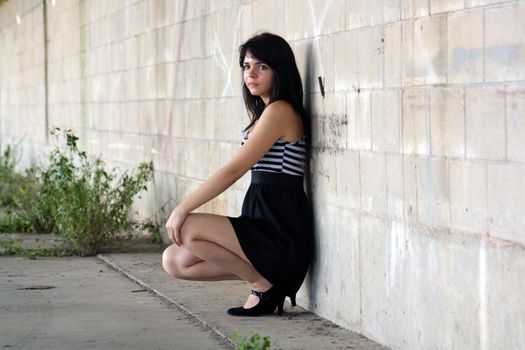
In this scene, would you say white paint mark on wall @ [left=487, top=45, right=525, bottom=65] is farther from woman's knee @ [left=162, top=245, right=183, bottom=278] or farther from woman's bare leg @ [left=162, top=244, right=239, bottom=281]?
woman's knee @ [left=162, top=245, right=183, bottom=278]

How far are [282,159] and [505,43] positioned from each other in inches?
83.6

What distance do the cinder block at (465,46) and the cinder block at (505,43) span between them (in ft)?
0.19

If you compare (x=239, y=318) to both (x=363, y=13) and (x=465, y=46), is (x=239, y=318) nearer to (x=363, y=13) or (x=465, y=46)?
(x=363, y=13)

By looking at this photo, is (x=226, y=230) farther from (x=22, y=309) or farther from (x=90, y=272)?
(x=90, y=272)

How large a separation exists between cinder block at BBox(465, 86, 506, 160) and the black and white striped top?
1.77 m

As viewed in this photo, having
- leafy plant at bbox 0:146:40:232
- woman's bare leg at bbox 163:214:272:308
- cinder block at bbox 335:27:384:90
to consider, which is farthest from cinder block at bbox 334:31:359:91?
leafy plant at bbox 0:146:40:232

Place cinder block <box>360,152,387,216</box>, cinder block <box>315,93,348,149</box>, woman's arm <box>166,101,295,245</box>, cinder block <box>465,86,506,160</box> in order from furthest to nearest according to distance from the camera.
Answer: woman's arm <box>166,101,295,245</box> → cinder block <box>315,93,348,149</box> → cinder block <box>360,152,387,216</box> → cinder block <box>465,86,506,160</box>

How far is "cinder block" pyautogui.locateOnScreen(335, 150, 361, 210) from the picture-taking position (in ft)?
18.4

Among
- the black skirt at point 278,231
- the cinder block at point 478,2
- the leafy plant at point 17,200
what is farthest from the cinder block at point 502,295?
the leafy plant at point 17,200

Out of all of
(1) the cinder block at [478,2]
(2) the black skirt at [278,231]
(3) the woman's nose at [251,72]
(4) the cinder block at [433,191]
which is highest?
(1) the cinder block at [478,2]

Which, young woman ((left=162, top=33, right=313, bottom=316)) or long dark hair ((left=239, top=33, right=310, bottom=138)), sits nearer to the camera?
young woman ((left=162, top=33, right=313, bottom=316))

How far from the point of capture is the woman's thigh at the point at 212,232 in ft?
19.9

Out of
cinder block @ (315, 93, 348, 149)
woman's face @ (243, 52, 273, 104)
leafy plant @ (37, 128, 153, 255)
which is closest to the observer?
cinder block @ (315, 93, 348, 149)

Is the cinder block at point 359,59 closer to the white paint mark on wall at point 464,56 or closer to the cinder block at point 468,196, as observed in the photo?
the white paint mark on wall at point 464,56
